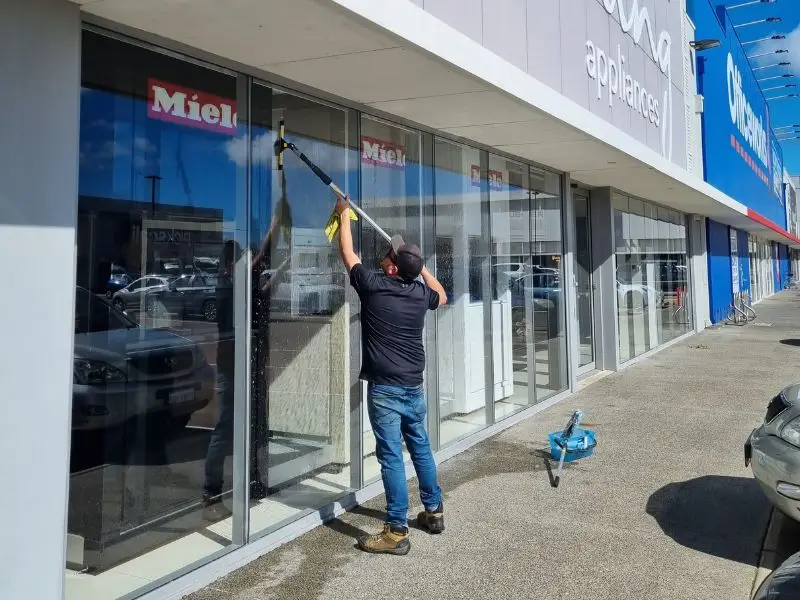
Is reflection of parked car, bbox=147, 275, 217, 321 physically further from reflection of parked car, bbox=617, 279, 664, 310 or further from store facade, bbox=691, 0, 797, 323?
store facade, bbox=691, 0, 797, 323

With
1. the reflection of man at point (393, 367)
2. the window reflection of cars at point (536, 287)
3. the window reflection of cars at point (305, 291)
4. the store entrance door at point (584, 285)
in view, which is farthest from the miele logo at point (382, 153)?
the store entrance door at point (584, 285)

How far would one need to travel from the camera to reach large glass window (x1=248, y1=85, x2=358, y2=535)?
4.66 metres

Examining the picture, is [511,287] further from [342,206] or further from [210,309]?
[210,309]

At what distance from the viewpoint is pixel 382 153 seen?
19.0 ft

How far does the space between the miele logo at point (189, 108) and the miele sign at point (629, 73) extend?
553 cm

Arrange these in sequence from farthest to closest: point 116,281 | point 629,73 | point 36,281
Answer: point 629,73
point 116,281
point 36,281

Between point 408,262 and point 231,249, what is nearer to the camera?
point 408,262

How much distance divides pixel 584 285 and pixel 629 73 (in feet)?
11.3

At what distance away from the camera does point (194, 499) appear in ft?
14.8

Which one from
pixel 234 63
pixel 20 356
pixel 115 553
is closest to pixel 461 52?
pixel 234 63

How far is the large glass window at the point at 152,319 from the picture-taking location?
3627 millimetres

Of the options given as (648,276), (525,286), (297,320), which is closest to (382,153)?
(297,320)

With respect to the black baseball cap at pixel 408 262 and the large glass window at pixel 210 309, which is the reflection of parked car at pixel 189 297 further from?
the black baseball cap at pixel 408 262

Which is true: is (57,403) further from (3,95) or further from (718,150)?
(718,150)
